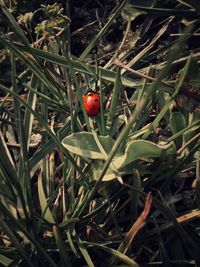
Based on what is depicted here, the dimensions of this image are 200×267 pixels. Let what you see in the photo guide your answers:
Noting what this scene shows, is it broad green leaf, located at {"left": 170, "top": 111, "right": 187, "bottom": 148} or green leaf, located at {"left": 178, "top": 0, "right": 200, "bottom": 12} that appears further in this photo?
green leaf, located at {"left": 178, "top": 0, "right": 200, "bottom": 12}

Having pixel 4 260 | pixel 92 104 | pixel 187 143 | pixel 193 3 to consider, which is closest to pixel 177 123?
pixel 187 143

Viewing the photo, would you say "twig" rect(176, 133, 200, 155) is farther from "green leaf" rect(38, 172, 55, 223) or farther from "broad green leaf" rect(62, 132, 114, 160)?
"green leaf" rect(38, 172, 55, 223)

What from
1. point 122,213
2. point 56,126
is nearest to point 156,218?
point 122,213

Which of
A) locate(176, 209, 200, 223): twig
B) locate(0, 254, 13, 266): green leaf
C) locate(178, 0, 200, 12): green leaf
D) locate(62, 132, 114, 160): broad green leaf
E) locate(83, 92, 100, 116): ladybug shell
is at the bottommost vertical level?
locate(0, 254, 13, 266): green leaf

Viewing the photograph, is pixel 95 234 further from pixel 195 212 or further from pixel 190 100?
pixel 190 100

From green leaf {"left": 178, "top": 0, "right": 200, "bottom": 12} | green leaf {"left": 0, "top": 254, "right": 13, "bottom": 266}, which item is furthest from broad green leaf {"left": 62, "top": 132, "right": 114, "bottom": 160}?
green leaf {"left": 178, "top": 0, "right": 200, "bottom": 12}

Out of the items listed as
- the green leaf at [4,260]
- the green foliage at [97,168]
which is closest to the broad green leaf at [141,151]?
the green foliage at [97,168]

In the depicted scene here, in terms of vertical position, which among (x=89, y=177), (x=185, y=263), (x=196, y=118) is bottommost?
(x=185, y=263)

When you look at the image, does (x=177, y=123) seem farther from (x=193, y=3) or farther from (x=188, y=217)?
(x=193, y=3)

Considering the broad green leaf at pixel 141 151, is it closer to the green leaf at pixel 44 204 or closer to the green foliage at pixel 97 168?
the green foliage at pixel 97 168
